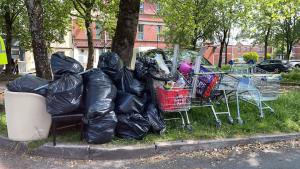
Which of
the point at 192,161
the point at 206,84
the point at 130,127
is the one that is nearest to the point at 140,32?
the point at 206,84

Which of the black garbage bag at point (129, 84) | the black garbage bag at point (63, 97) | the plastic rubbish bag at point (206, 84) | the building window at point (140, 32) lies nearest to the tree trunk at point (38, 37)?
the black garbage bag at point (129, 84)

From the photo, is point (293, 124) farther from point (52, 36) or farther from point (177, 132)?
point (52, 36)

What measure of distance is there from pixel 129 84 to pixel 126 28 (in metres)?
2.33

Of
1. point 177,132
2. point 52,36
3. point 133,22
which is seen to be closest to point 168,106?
point 177,132

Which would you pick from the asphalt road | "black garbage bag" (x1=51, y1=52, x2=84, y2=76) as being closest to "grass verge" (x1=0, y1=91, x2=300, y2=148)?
the asphalt road

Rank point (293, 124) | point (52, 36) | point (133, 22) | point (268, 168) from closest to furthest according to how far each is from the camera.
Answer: point (268, 168), point (293, 124), point (133, 22), point (52, 36)

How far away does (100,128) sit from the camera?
511cm

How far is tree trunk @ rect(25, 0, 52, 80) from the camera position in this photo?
782 cm

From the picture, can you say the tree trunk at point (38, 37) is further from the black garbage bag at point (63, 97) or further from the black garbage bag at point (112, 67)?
the black garbage bag at point (63, 97)

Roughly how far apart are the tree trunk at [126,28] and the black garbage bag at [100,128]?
9.39 ft

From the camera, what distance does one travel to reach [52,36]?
25500mm

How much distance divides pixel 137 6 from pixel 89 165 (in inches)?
163

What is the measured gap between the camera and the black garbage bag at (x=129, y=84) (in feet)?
19.0

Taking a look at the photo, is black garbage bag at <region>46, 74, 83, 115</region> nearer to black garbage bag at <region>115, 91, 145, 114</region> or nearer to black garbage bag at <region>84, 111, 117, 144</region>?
black garbage bag at <region>84, 111, 117, 144</region>
